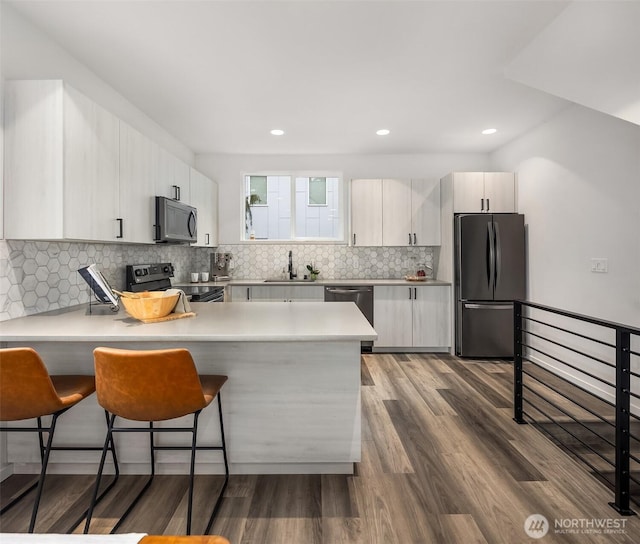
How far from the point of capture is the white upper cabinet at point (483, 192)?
4.72 m

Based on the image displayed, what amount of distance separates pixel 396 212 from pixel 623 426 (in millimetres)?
3597

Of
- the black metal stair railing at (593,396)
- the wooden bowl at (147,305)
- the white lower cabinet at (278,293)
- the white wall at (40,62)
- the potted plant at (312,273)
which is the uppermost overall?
the white wall at (40,62)

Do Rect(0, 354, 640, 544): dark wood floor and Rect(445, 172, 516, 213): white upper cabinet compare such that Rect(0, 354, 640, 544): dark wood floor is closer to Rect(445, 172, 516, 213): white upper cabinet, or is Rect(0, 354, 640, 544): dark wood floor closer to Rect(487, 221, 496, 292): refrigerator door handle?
Rect(487, 221, 496, 292): refrigerator door handle

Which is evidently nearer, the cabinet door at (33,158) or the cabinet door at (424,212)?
the cabinet door at (33,158)

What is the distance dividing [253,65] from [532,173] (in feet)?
10.8

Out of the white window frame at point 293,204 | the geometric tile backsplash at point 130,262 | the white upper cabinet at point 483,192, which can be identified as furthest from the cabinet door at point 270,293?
the white upper cabinet at point 483,192

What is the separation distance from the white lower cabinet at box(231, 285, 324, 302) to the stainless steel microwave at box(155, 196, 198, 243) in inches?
41.3

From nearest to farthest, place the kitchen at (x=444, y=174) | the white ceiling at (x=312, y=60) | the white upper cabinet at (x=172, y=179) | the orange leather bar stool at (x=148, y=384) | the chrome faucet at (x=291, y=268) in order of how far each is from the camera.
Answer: the orange leather bar stool at (x=148, y=384)
the white ceiling at (x=312, y=60)
the kitchen at (x=444, y=174)
the white upper cabinet at (x=172, y=179)
the chrome faucet at (x=291, y=268)

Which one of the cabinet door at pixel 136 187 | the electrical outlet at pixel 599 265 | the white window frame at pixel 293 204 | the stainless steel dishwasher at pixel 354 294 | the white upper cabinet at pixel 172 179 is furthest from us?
the white window frame at pixel 293 204

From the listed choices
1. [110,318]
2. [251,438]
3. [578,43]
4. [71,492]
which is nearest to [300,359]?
[251,438]

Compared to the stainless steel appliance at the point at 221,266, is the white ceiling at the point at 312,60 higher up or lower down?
higher up

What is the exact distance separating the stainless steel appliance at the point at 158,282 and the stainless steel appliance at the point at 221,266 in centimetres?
82

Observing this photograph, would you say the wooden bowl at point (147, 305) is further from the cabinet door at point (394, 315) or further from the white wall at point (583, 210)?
the white wall at point (583, 210)

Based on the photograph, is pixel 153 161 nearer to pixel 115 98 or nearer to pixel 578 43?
pixel 115 98
